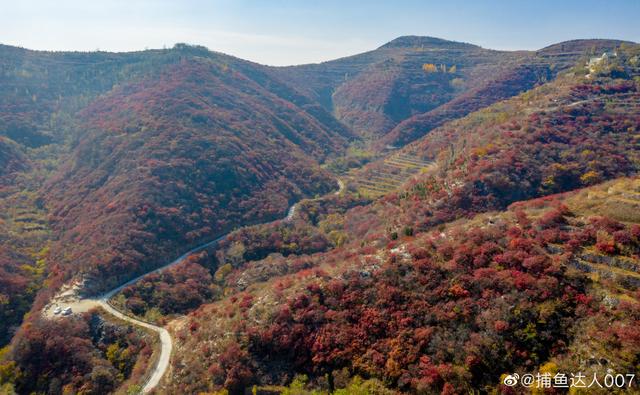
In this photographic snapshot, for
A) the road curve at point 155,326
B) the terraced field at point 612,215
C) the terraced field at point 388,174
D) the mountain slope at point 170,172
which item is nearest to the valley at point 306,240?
the terraced field at point 612,215

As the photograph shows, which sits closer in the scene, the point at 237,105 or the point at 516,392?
the point at 516,392

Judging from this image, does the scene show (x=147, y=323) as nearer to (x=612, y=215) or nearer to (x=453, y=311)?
(x=453, y=311)

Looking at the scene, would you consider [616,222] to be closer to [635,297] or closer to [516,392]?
[635,297]

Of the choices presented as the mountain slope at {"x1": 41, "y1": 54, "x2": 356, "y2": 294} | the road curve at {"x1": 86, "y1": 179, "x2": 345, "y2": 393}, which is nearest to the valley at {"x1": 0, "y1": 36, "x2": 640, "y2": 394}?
the road curve at {"x1": 86, "y1": 179, "x2": 345, "y2": 393}

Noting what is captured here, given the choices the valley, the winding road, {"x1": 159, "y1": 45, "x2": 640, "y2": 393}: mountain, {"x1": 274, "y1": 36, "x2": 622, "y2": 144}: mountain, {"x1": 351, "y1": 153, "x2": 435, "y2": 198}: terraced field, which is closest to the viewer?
{"x1": 159, "y1": 45, "x2": 640, "y2": 393}: mountain

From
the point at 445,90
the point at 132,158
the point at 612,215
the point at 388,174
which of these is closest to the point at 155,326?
the point at 612,215

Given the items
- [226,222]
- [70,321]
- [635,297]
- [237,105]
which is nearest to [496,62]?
[237,105]

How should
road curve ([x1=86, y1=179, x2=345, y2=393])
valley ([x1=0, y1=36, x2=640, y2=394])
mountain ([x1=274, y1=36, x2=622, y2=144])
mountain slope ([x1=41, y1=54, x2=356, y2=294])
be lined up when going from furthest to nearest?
1. mountain ([x1=274, y1=36, x2=622, y2=144])
2. mountain slope ([x1=41, y1=54, x2=356, y2=294])
3. road curve ([x1=86, y1=179, x2=345, y2=393])
4. valley ([x1=0, y1=36, x2=640, y2=394])

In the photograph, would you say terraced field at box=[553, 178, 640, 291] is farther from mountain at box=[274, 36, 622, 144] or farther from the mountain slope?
mountain at box=[274, 36, 622, 144]
